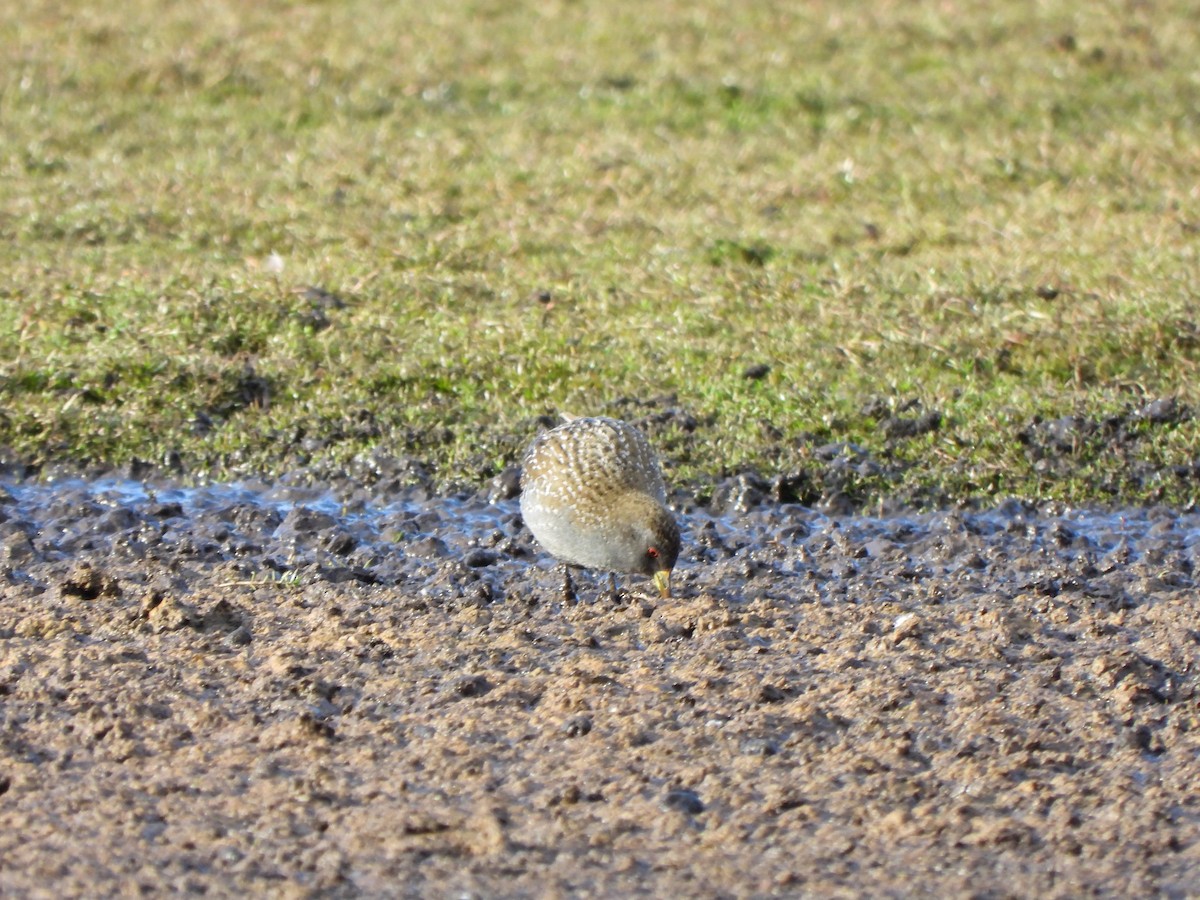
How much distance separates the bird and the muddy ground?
18 cm

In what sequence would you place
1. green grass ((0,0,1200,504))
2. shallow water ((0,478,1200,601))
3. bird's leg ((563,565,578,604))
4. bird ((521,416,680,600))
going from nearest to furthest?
1. bird ((521,416,680,600))
2. bird's leg ((563,565,578,604))
3. shallow water ((0,478,1200,601))
4. green grass ((0,0,1200,504))

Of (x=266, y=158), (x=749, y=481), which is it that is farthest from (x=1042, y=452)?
(x=266, y=158)

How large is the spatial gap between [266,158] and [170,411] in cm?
386

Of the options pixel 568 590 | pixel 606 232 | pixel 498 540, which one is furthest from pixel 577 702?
pixel 606 232

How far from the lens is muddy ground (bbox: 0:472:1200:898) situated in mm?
3996

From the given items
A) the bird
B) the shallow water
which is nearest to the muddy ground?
the shallow water

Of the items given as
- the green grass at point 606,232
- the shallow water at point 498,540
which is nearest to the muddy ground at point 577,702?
the shallow water at point 498,540

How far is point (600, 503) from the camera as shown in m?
5.66

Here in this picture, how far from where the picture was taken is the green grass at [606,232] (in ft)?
23.0

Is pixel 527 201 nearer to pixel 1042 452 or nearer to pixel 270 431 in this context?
pixel 270 431

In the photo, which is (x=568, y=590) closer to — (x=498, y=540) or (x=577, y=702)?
(x=498, y=540)

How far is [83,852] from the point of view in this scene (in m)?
3.93

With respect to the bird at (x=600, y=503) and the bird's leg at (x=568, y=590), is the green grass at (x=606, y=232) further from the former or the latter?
the bird's leg at (x=568, y=590)

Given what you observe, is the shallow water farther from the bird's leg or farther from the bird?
the bird
